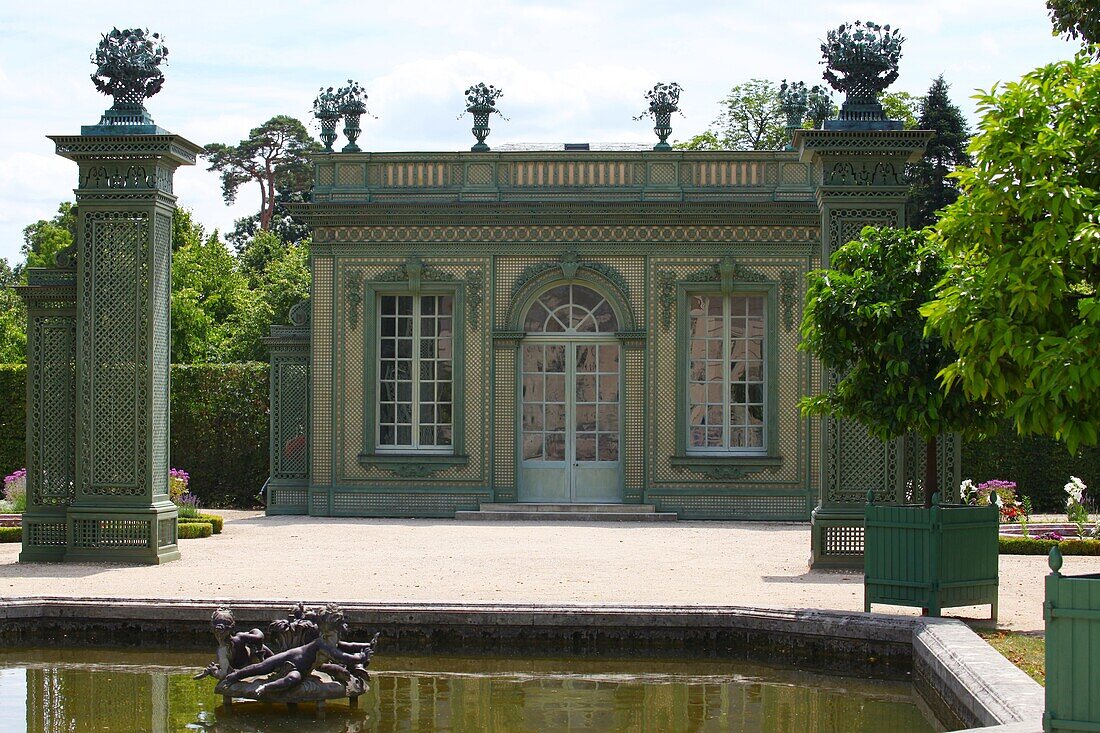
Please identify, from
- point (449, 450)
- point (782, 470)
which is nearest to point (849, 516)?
point (782, 470)

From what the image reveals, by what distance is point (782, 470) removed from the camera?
59.7ft

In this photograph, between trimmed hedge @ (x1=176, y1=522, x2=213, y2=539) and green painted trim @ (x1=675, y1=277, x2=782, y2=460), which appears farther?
green painted trim @ (x1=675, y1=277, x2=782, y2=460)

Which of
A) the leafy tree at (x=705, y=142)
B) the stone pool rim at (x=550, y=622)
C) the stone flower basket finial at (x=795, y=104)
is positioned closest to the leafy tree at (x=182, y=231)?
the leafy tree at (x=705, y=142)

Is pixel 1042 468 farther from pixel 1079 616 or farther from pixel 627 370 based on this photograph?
pixel 1079 616

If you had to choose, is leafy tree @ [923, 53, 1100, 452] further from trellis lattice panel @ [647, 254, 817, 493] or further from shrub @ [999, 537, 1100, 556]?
trellis lattice panel @ [647, 254, 817, 493]

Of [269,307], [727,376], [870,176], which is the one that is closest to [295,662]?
[870,176]

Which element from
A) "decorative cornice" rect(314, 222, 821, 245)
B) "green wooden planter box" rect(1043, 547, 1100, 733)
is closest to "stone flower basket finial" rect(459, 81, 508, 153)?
"decorative cornice" rect(314, 222, 821, 245)

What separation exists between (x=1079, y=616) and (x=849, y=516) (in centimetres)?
672

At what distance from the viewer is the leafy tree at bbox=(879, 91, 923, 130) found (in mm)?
32031

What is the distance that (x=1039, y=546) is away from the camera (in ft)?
45.6

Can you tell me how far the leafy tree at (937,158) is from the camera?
99.6 feet

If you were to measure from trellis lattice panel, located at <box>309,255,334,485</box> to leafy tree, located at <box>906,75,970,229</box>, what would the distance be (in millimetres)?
14760

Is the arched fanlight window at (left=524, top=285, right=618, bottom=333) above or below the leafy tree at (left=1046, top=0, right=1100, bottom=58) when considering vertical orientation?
below

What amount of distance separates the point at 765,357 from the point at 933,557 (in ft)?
30.7
